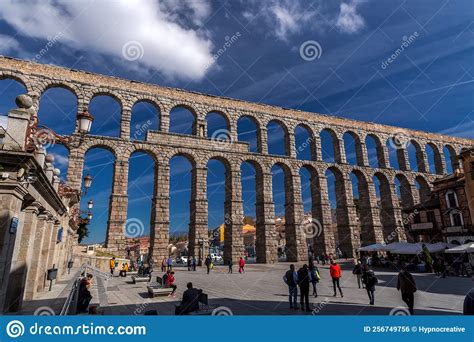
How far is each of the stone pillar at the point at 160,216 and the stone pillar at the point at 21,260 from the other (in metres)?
18.0

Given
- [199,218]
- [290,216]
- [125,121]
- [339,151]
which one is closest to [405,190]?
[339,151]

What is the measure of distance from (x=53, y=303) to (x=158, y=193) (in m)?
18.2

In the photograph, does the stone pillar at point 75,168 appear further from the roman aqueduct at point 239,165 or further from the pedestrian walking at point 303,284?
the pedestrian walking at point 303,284

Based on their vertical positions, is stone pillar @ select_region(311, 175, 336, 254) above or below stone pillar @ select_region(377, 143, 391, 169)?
below

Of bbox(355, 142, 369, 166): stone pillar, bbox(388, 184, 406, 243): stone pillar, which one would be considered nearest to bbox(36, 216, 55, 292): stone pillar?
bbox(355, 142, 369, 166): stone pillar

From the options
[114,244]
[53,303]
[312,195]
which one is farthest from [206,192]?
[53,303]

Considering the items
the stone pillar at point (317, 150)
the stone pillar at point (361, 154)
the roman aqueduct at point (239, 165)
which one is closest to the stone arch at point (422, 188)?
the roman aqueduct at point (239, 165)

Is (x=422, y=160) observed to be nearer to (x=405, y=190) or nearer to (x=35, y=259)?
(x=405, y=190)

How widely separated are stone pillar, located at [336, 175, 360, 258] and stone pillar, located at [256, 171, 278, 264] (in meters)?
9.99

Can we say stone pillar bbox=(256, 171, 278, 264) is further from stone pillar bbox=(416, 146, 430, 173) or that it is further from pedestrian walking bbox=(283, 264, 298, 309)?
stone pillar bbox=(416, 146, 430, 173)

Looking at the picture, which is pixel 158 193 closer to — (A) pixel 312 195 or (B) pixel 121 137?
(B) pixel 121 137

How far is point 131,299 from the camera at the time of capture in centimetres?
1093

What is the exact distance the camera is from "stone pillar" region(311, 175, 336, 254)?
33969mm

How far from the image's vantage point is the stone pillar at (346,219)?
115 feet
